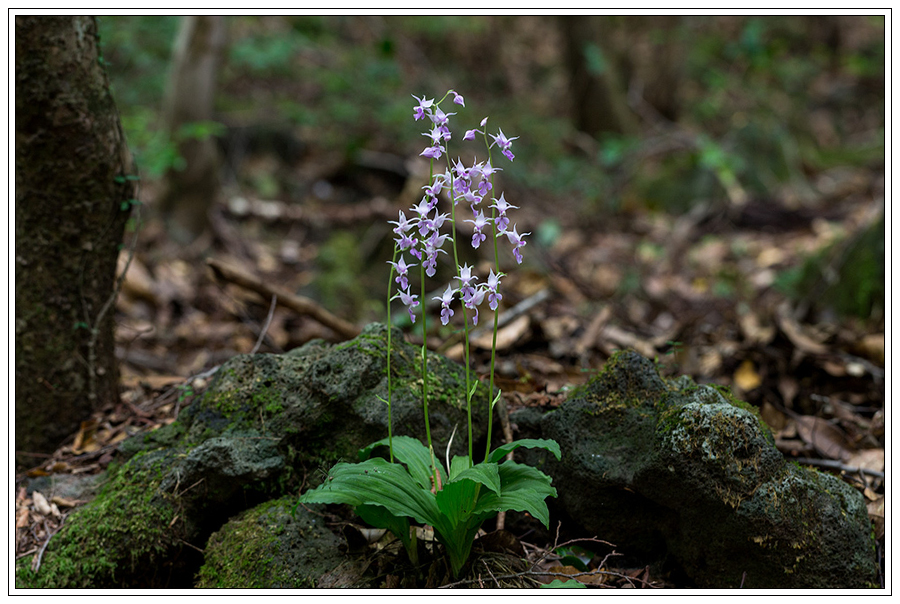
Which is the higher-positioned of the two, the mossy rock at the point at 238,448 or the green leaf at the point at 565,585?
the mossy rock at the point at 238,448

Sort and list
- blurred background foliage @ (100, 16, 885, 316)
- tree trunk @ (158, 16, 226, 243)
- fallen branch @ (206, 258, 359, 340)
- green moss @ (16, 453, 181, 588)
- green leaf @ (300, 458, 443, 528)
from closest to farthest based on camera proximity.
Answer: green leaf @ (300, 458, 443, 528) → green moss @ (16, 453, 181, 588) → fallen branch @ (206, 258, 359, 340) → tree trunk @ (158, 16, 226, 243) → blurred background foliage @ (100, 16, 885, 316)

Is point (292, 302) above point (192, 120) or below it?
below

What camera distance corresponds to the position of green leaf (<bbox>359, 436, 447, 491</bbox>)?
225 cm

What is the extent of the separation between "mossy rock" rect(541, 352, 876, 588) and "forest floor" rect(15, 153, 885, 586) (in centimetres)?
20

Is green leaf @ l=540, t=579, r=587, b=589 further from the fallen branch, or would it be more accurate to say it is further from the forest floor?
the fallen branch

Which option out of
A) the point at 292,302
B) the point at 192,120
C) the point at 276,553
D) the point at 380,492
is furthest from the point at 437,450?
the point at 192,120

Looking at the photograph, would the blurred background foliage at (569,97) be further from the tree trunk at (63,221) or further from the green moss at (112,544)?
the green moss at (112,544)

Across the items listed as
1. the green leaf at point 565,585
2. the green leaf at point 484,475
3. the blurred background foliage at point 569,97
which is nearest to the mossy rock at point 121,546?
the green leaf at point 484,475

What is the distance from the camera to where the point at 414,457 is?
2.30m

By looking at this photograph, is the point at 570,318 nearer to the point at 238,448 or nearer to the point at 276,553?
the point at 238,448

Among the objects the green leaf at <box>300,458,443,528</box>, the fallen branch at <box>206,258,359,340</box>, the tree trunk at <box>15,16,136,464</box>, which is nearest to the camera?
the green leaf at <box>300,458,443,528</box>

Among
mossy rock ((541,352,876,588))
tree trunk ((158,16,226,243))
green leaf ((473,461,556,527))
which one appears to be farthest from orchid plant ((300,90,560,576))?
tree trunk ((158,16,226,243))

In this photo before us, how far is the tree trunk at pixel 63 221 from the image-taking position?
2947 millimetres

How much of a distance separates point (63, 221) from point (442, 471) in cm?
212
